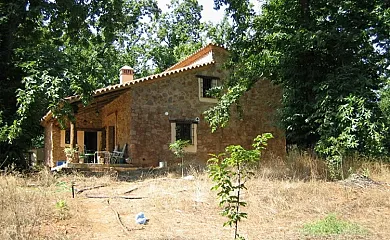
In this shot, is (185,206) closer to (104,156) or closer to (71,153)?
(71,153)

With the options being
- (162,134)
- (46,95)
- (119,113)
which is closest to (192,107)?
(162,134)

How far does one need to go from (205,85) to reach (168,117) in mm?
2592

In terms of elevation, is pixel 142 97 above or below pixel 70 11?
below

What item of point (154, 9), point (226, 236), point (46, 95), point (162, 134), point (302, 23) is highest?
point (154, 9)

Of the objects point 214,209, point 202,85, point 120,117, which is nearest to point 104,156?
point 120,117

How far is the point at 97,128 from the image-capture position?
22.0m

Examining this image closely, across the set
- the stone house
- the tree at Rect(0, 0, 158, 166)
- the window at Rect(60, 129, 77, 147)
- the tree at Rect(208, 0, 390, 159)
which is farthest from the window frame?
the window at Rect(60, 129, 77, 147)

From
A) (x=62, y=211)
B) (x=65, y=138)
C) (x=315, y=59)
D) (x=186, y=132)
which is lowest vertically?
(x=62, y=211)

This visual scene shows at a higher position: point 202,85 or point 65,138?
point 202,85

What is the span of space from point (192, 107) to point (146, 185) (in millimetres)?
7536

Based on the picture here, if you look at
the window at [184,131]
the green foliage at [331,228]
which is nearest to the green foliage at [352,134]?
the green foliage at [331,228]

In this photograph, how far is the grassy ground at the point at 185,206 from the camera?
22.5ft

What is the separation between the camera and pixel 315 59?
51.7 ft

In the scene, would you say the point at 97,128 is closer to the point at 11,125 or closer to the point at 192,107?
the point at 192,107
